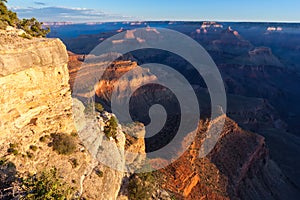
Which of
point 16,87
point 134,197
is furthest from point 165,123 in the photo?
point 16,87

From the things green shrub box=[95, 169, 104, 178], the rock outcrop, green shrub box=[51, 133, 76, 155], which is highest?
green shrub box=[51, 133, 76, 155]

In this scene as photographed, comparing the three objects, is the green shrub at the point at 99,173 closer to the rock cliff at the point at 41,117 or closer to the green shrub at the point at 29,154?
the rock cliff at the point at 41,117

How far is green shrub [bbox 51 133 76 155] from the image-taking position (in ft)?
60.3

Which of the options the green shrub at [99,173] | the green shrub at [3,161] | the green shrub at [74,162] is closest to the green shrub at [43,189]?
the green shrub at [3,161]

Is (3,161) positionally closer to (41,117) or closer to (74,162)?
(41,117)

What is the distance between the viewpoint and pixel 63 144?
18.7 metres

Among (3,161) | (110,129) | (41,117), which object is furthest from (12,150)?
(110,129)

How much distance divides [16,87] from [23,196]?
21.1ft

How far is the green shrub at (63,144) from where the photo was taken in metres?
18.4

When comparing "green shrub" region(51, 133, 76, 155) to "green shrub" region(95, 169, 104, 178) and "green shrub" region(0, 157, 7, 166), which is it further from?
"green shrub" region(0, 157, 7, 166)

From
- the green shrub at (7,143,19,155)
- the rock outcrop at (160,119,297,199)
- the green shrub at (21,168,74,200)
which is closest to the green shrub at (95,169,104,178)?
the green shrub at (21,168,74,200)

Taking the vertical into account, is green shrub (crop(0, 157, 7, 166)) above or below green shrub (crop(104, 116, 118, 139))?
above

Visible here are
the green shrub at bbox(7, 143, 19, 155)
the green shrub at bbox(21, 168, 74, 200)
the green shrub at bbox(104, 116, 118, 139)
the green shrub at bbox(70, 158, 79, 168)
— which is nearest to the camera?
the green shrub at bbox(21, 168, 74, 200)

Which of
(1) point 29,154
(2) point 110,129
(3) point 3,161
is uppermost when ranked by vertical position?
(3) point 3,161
